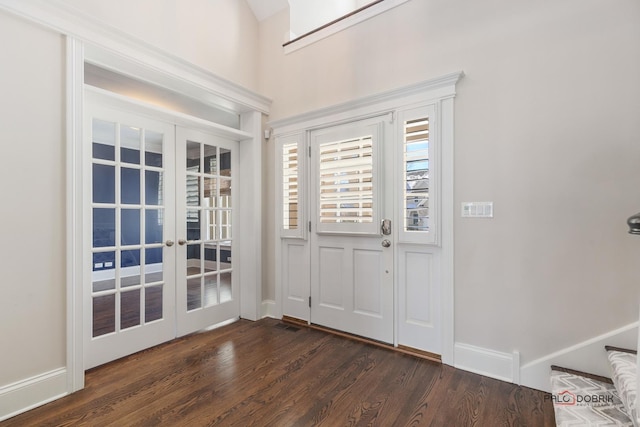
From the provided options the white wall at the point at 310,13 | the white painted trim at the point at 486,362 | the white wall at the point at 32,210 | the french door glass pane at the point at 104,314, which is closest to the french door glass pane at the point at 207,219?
the french door glass pane at the point at 104,314

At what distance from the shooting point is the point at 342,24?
3.00m

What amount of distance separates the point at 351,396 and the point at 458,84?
2.39 metres

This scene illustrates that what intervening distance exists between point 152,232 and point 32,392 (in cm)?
130

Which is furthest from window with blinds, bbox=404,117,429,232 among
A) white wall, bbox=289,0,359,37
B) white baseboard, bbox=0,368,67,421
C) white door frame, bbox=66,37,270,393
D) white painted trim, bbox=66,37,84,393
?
white baseboard, bbox=0,368,67,421

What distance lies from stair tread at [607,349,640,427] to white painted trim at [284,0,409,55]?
297cm

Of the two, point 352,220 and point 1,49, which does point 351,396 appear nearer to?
point 352,220

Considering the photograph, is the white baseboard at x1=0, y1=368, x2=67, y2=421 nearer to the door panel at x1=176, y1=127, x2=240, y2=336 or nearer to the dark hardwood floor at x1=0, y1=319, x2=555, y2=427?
the dark hardwood floor at x1=0, y1=319, x2=555, y2=427

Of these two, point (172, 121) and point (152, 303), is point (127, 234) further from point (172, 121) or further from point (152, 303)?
point (172, 121)

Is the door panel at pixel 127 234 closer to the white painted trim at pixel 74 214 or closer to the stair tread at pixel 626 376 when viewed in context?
the white painted trim at pixel 74 214

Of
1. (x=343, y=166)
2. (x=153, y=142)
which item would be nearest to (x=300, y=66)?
(x=343, y=166)

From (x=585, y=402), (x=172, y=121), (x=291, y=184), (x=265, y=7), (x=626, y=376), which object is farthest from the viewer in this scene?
(x=265, y=7)

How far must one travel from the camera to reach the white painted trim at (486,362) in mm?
2146

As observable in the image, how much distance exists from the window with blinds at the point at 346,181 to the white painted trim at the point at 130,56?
1.14m

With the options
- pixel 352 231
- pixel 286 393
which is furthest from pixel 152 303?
pixel 352 231
